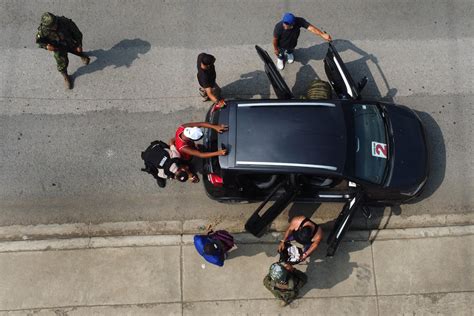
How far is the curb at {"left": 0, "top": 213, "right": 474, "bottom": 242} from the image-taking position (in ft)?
22.0

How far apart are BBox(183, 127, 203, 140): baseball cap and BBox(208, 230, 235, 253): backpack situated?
145cm

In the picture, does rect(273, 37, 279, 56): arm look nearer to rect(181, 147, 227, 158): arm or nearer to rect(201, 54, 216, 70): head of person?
rect(201, 54, 216, 70): head of person

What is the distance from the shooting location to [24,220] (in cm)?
677

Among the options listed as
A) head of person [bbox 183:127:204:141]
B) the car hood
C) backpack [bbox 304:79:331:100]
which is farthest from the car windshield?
head of person [bbox 183:127:204:141]

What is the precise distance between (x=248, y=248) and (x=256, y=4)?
455 centimetres

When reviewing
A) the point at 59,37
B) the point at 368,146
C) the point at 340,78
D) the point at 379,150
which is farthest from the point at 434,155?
the point at 59,37

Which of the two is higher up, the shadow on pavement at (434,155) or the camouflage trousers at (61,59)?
the camouflage trousers at (61,59)

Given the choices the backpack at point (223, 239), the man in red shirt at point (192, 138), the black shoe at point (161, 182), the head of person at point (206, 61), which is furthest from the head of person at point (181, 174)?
the head of person at point (206, 61)

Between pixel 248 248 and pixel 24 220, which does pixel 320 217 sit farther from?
pixel 24 220

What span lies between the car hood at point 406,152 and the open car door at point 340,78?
53 cm

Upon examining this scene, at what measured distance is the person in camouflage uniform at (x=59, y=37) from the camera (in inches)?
244

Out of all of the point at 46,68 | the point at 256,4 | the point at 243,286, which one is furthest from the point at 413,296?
the point at 46,68

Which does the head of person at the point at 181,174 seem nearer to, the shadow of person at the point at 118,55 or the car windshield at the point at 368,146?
the car windshield at the point at 368,146

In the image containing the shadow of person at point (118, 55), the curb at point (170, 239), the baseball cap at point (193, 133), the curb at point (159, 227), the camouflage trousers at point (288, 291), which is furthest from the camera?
the shadow of person at point (118, 55)
